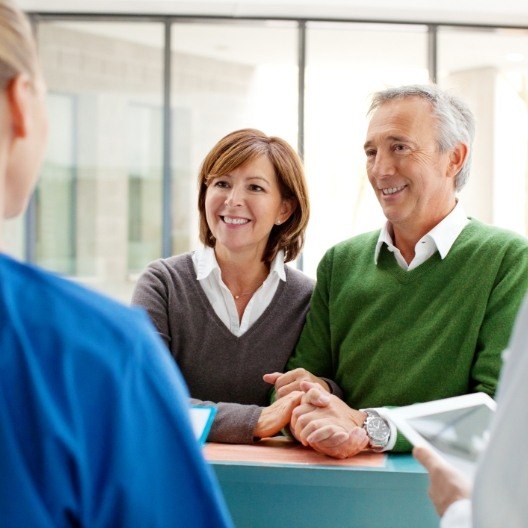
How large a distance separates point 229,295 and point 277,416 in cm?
50

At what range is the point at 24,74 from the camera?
688 millimetres

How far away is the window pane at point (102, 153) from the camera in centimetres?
649

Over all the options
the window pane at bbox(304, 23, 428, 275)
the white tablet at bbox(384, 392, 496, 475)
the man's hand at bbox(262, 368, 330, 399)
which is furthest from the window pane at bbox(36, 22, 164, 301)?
the white tablet at bbox(384, 392, 496, 475)

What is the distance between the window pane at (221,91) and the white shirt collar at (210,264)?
172 inches

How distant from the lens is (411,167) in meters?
1.98

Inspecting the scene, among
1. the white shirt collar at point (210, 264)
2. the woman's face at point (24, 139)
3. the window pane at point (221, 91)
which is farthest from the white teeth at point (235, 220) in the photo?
the window pane at point (221, 91)

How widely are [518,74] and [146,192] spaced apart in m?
3.39

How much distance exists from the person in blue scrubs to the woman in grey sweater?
129cm

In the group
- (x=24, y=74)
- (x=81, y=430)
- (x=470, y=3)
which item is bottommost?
(x=81, y=430)

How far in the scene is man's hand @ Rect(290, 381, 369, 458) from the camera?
4.95 ft

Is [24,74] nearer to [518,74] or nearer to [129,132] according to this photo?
[129,132]

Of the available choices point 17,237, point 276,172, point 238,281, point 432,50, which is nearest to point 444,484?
point 238,281

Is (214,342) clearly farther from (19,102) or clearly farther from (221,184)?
(19,102)

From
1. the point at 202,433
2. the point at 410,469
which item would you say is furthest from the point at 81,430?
the point at 410,469
